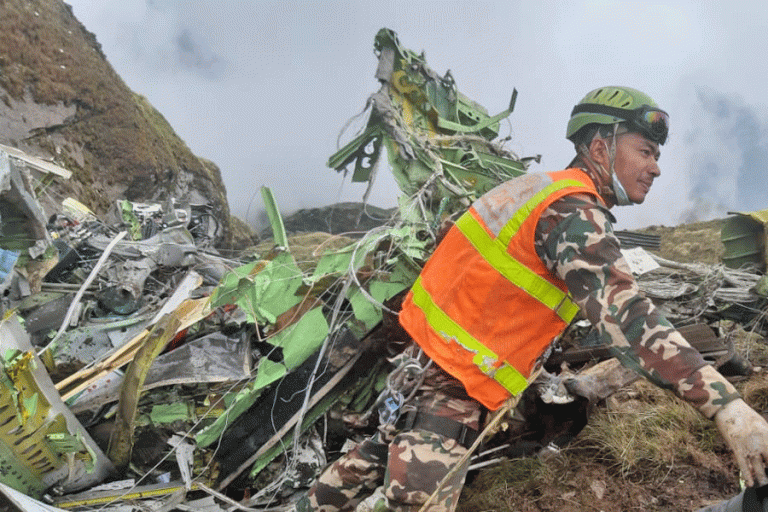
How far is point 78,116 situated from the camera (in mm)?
21000

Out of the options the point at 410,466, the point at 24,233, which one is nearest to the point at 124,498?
the point at 410,466

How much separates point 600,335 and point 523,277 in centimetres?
35

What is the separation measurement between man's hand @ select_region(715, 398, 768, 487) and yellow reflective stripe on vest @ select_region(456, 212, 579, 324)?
621mm

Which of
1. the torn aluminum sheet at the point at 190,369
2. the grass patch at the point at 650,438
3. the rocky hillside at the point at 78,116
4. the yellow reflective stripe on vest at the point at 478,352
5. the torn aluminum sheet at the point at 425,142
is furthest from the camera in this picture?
the rocky hillside at the point at 78,116

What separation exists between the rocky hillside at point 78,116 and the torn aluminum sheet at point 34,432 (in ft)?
43.7

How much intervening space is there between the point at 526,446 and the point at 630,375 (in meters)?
0.83

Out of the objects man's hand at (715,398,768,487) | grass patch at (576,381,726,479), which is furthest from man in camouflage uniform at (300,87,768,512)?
grass patch at (576,381,726,479)

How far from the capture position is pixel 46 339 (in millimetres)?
4238

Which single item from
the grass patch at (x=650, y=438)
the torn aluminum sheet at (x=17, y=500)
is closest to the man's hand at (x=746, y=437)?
the grass patch at (x=650, y=438)

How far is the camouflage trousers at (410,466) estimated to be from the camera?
2023 mm

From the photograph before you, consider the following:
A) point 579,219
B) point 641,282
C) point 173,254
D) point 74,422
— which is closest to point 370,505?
point 579,219

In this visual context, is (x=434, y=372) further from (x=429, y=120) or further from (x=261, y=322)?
(x=429, y=120)

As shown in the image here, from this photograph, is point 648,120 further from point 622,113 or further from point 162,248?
point 162,248

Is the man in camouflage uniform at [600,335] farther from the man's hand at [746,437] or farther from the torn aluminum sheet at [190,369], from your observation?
the torn aluminum sheet at [190,369]
